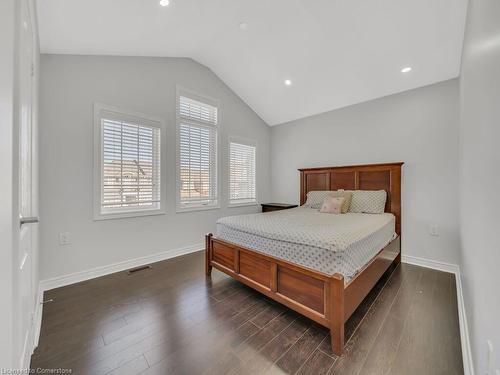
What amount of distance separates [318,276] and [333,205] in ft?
5.65

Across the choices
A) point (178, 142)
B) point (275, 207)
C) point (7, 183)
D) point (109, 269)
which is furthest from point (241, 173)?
point (7, 183)

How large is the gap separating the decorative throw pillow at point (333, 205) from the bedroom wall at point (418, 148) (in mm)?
930

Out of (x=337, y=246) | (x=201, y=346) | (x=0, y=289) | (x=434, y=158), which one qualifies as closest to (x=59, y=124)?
(x=0, y=289)

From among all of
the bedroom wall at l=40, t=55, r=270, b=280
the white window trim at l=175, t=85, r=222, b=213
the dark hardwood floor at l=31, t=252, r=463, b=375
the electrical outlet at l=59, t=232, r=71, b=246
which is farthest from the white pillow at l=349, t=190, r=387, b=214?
the electrical outlet at l=59, t=232, r=71, b=246

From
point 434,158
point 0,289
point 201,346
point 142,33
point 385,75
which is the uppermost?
point 142,33

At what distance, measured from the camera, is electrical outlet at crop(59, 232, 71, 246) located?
2402 millimetres

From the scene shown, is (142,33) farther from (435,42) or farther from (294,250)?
(435,42)

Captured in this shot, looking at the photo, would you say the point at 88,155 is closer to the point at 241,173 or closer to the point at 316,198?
the point at 241,173

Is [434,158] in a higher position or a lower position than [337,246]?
higher

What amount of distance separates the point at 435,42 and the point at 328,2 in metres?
1.27

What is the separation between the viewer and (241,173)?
14.4 feet

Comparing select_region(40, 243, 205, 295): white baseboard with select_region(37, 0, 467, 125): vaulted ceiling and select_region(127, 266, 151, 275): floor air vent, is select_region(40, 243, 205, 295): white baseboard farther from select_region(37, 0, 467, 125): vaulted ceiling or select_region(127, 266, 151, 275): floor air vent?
select_region(37, 0, 467, 125): vaulted ceiling

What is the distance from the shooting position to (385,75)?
2941mm

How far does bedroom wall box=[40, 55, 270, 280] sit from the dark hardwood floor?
17.9 inches
